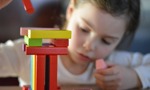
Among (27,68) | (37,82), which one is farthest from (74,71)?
(37,82)

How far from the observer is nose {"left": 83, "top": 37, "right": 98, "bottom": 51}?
1.99 feet

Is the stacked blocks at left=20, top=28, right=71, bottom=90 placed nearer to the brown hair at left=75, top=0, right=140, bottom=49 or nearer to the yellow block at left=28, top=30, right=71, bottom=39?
the yellow block at left=28, top=30, right=71, bottom=39

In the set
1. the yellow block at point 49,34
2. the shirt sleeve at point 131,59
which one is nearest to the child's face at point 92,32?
the shirt sleeve at point 131,59

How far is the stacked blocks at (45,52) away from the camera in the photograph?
0.38 meters

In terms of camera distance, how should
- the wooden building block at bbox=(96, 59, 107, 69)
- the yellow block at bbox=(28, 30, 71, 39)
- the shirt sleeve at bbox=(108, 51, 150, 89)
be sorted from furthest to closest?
the shirt sleeve at bbox=(108, 51, 150, 89)
the wooden building block at bbox=(96, 59, 107, 69)
the yellow block at bbox=(28, 30, 71, 39)

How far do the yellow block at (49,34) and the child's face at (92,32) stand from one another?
0.74 feet

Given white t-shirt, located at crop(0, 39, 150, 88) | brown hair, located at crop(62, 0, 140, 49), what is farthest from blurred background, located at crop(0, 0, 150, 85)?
brown hair, located at crop(62, 0, 140, 49)

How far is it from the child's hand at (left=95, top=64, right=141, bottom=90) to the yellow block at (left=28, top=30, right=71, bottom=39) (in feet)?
0.68

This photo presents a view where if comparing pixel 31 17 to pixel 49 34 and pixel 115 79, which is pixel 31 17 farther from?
pixel 49 34

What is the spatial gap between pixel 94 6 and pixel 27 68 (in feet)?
0.77

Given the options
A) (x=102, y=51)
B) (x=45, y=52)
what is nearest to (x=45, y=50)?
(x=45, y=52)

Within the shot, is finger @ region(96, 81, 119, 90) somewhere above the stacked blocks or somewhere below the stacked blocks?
below

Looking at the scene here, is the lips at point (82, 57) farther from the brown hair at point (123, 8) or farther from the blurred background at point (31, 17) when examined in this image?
the blurred background at point (31, 17)

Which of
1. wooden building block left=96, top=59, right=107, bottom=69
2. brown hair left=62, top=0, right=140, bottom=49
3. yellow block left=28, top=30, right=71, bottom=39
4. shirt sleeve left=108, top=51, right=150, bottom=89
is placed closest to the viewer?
yellow block left=28, top=30, right=71, bottom=39
